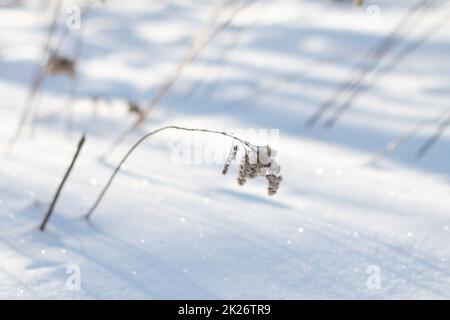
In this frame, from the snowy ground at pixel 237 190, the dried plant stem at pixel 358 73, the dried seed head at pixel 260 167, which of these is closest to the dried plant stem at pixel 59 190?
the snowy ground at pixel 237 190

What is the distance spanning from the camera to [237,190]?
4.40 feet

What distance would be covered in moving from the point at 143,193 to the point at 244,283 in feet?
1.40

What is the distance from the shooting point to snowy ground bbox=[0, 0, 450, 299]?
948 millimetres

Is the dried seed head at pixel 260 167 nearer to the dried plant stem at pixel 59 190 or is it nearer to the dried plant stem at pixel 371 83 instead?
the dried plant stem at pixel 59 190

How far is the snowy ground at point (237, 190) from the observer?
0.95m

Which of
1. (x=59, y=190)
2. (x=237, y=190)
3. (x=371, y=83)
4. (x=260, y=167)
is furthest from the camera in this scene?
(x=371, y=83)

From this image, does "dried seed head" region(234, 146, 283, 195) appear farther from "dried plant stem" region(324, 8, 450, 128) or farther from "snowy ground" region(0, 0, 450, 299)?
"dried plant stem" region(324, 8, 450, 128)

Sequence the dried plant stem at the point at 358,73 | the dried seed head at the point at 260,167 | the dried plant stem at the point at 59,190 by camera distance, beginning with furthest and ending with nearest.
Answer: the dried plant stem at the point at 358,73
the dried plant stem at the point at 59,190
the dried seed head at the point at 260,167

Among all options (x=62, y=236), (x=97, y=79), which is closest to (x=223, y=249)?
(x=62, y=236)

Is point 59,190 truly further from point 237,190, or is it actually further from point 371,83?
point 371,83

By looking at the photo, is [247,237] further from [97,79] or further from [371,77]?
[97,79]

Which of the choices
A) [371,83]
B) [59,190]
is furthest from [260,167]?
[371,83]

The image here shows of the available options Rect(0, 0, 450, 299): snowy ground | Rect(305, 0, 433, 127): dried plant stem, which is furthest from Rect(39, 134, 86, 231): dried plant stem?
Rect(305, 0, 433, 127): dried plant stem

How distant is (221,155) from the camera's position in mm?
1604
